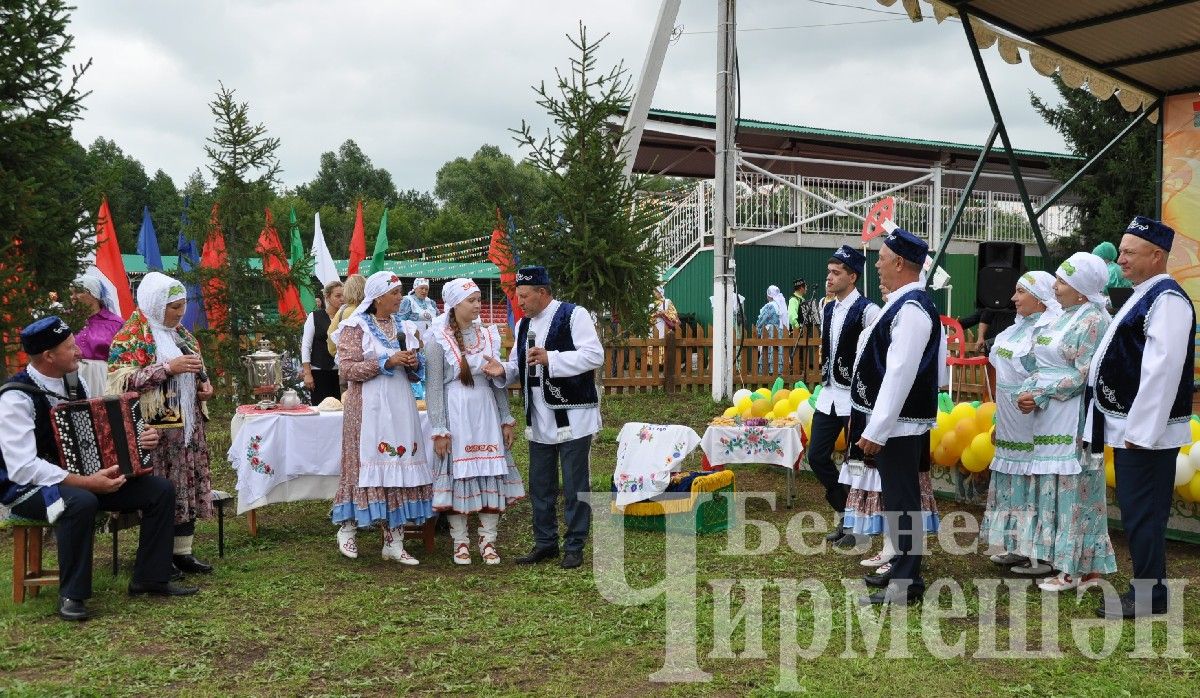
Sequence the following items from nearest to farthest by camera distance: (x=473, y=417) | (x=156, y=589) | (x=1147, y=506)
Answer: (x=1147, y=506), (x=156, y=589), (x=473, y=417)

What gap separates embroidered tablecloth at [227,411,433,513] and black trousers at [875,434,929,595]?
306 cm

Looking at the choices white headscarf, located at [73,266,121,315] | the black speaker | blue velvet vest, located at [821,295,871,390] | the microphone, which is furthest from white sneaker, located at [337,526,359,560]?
the black speaker

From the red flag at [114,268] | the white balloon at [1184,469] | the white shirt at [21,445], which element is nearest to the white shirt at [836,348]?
the white balloon at [1184,469]

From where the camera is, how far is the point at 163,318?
5.69 metres

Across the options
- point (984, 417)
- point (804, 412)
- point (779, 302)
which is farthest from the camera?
point (779, 302)

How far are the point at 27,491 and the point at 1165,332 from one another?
5.87 metres

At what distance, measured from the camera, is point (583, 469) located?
20.2 ft

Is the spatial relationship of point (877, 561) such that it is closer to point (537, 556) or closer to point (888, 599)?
point (888, 599)

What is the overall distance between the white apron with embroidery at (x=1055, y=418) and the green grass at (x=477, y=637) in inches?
29.8

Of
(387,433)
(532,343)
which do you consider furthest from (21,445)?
(532,343)

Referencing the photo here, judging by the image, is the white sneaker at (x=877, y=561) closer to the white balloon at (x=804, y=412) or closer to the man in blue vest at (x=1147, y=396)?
the man in blue vest at (x=1147, y=396)

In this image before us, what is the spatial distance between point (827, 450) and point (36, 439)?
193 inches

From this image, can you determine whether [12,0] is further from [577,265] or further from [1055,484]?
[1055,484]

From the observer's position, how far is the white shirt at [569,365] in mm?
5938
